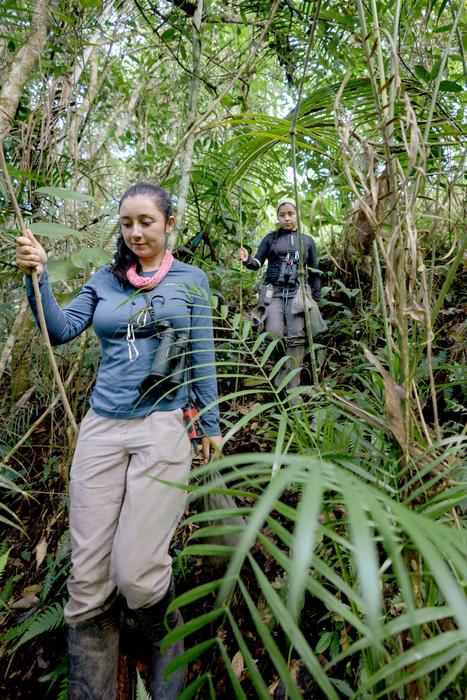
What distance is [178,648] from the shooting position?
146 cm

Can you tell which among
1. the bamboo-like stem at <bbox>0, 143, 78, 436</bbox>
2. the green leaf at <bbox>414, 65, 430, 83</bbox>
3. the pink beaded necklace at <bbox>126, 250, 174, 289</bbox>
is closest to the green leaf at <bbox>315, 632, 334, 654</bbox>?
the bamboo-like stem at <bbox>0, 143, 78, 436</bbox>

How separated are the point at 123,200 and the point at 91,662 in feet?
5.20

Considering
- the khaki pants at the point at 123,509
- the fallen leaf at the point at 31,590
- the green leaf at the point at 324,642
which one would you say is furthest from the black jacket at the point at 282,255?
the fallen leaf at the point at 31,590

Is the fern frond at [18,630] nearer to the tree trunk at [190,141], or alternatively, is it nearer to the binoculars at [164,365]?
the binoculars at [164,365]

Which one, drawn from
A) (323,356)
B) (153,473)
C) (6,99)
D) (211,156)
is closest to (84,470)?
(153,473)

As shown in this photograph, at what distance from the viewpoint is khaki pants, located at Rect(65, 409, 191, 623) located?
4.26ft

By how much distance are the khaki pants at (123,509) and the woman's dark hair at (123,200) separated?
57 cm

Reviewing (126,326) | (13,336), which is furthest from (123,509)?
(13,336)

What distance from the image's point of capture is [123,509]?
1.39m

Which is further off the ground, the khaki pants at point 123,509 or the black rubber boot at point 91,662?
the khaki pants at point 123,509

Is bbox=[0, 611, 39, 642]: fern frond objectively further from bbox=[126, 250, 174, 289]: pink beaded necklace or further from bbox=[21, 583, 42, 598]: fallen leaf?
bbox=[126, 250, 174, 289]: pink beaded necklace

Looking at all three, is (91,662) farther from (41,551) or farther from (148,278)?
(148,278)

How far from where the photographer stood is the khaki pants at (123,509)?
130 centimetres

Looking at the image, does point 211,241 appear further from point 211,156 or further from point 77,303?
point 77,303
